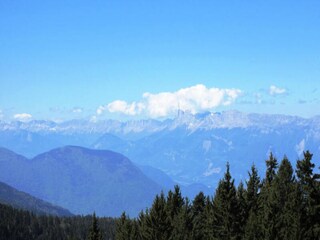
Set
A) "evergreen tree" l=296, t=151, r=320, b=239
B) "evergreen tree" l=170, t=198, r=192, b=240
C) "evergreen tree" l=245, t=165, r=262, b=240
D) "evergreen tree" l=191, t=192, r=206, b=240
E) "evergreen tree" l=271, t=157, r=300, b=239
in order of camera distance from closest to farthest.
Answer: "evergreen tree" l=271, t=157, r=300, b=239 < "evergreen tree" l=296, t=151, r=320, b=239 < "evergreen tree" l=245, t=165, r=262, b=240 < "evergreen tree" l=170, t=198, r=192, b=240 < "evergreen tree" l=191, t=192, r=206, b=240

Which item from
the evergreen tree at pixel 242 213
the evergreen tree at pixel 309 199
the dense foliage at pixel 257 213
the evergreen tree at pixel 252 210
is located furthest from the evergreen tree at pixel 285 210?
the evergreen tree at pixel 242 213

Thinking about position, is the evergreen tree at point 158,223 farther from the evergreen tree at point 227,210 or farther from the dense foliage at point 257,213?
the evergreen tree at point 227,210

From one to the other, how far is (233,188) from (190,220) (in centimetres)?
757

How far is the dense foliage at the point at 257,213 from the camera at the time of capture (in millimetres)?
40750

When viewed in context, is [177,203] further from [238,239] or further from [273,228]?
[273,228]

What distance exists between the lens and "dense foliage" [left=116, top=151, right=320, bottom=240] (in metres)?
40.8

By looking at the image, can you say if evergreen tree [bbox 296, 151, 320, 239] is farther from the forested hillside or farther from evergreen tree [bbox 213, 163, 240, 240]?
evergreen tree [bbox 213, 163, 240, 240]

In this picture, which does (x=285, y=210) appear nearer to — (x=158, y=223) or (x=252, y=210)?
(x=252, y=210)

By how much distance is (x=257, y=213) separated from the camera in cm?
5028

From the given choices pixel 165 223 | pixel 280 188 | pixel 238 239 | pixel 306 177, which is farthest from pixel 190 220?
pixel 306 177

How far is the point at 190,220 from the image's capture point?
50.7m

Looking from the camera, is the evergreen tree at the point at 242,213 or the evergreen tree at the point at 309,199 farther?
the evergreen tree at the point at 242,213

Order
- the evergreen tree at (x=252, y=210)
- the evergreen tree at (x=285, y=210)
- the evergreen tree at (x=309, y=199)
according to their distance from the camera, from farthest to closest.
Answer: the evergreen tree at (x=252, y=210) → the evergreen tree at (x=309, y=199) → the evergreen tree at (x=285, y=210)

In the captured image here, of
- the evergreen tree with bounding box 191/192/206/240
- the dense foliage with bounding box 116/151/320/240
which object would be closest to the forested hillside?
the dense foliage with bounding box 116/151/320/240
